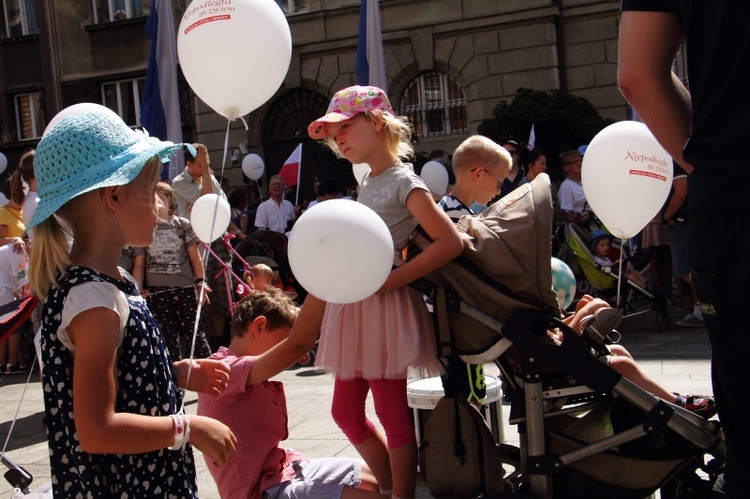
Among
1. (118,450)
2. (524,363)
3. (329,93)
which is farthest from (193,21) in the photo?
(329,93)

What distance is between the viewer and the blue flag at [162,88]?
30.5 ft

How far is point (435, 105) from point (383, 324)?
14.3 m

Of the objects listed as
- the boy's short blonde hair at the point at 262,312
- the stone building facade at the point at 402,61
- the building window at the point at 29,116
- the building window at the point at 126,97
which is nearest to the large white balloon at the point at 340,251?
the boy's short blonde hair at the point at 262,312

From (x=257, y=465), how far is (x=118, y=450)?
1144 mm

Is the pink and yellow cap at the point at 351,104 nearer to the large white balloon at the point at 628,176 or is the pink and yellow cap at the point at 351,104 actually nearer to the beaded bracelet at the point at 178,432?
the large white balloon at the point at 628,176

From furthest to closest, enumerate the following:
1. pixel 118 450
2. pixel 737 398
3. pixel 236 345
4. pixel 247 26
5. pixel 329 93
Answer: pixel 329 93
pixel 247 26
pixel 236 345
pixel 118 450
pixel 737 398

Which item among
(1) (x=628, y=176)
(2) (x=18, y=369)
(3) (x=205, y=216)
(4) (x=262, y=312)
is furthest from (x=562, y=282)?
(2) (x=18, y=369)

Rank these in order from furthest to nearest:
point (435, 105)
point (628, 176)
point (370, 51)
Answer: point (435, 105) → point (370, 51) → point (628, 176)

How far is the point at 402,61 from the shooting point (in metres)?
17.0

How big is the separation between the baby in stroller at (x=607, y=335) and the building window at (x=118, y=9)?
61.6 ft

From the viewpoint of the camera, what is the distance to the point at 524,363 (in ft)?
9.73

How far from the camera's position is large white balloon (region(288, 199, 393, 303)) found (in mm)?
2711

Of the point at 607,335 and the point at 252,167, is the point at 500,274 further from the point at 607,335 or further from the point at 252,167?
the point at 252,167

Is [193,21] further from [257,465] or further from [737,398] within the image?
[737,398]
